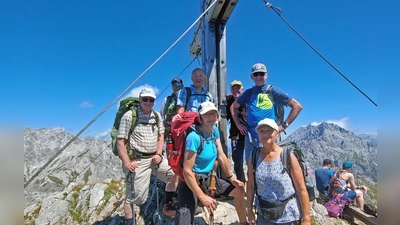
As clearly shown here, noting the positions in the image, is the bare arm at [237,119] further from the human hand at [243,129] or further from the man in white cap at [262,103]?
the man in white cap at [262,103]

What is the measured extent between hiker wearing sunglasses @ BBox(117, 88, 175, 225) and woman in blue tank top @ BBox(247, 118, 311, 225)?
259cm

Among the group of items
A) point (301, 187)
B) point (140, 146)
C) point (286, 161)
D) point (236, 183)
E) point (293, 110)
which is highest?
point (293, 110)

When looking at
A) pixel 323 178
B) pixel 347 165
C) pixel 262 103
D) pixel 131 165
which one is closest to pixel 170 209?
pixel 131 165

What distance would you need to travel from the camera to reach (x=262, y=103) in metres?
5.24

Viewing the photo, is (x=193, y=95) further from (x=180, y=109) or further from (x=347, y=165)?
(x=347, y=165)

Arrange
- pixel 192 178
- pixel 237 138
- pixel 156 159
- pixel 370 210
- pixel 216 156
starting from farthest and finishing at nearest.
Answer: pixel 370 210 → pixel 237 138 → pixel 156 159 → pixel 216 156 → pixel 192 178

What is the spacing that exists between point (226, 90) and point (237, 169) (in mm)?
2308

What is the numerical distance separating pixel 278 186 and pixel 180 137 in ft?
5.53

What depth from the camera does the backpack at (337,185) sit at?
9258 millimetres

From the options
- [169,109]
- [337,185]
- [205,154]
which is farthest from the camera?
[337,185]

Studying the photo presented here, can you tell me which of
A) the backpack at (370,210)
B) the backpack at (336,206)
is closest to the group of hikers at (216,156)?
the backpack at (336,206)

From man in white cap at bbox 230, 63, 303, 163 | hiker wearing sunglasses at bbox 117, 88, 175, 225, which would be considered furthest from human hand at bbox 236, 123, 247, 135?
hiker wearing sunglasses at bbox 117, 88, 175, 225

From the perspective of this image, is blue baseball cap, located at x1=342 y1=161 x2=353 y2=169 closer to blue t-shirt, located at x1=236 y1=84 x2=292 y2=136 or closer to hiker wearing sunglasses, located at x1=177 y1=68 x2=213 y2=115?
blue t-shirt, located at x1=236 y1=84 x2=292 y2=136
